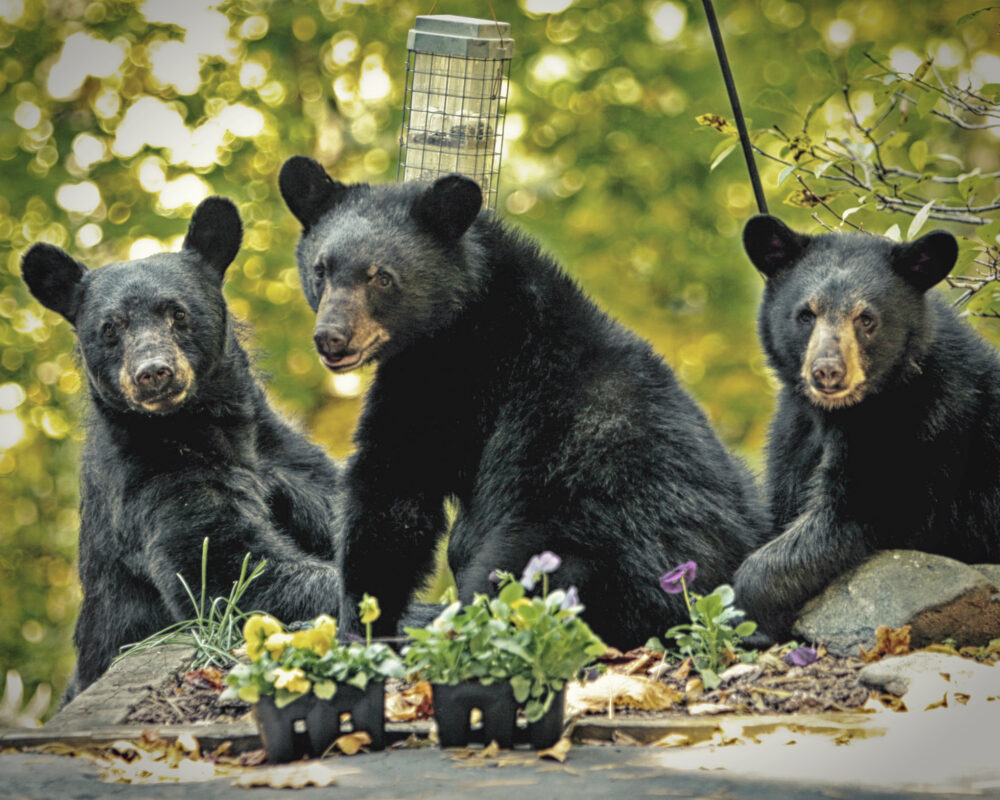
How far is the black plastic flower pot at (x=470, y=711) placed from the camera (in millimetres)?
3061

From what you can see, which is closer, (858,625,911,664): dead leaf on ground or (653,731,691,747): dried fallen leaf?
(653,731,691,747): dried fallen leaf

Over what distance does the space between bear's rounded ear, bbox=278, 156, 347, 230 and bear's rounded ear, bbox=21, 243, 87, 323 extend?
1179mm

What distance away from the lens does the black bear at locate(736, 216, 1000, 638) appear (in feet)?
14.5

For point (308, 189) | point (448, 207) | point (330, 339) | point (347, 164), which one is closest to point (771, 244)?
point (448, 207)

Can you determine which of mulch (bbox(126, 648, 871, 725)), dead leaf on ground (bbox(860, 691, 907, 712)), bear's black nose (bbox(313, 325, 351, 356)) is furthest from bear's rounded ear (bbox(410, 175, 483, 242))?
dead leaf on ground (bbox(860, 691, 907, 712))

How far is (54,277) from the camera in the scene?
5477 mm

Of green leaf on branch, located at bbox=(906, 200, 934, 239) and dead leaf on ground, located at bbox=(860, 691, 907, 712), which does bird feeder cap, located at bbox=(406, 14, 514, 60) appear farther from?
dead leaf on ground, located at bbox=(860, 691, 907, 712)

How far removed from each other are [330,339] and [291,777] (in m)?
1.99

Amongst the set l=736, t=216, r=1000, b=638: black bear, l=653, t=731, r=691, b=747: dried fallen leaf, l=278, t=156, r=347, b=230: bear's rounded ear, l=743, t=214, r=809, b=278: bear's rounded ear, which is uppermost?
l=278, t=156, r=347, b=230: bear's rounded ear

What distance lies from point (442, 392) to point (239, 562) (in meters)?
1.38

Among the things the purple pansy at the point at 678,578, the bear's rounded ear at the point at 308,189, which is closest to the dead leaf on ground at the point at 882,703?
the purple pansy at the point at 678,578

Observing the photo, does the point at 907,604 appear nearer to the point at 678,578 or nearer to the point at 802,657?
the point at 802,657

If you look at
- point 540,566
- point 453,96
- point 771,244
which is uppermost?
point 453,96

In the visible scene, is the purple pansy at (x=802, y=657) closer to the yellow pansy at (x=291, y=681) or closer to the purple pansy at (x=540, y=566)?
the purple pansy at (x=540, y=566)
